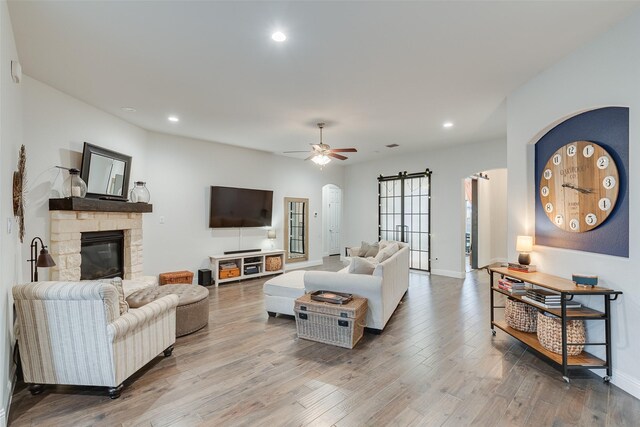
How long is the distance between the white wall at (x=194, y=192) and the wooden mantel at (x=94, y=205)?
24.0 inches

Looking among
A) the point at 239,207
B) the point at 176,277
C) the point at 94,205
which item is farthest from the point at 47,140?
the point at 239,207

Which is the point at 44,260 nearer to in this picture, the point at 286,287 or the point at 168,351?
the point at 168,351

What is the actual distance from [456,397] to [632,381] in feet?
4.61

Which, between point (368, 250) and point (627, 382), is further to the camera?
point (368, 250)

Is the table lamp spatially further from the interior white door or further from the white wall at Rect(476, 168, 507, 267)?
the interior white door

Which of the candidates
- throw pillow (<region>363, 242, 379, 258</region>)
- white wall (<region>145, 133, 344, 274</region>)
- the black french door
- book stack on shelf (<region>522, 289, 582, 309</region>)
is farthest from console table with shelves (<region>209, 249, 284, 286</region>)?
book stack on shelf (<region>522, 289, 582, 309</region>)

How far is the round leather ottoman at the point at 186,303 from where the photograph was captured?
3.45 m

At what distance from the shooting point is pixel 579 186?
2.83 m

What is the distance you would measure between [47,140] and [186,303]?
8.25ft

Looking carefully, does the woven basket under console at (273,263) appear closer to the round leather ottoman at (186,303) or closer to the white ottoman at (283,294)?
the white ottoman at (283,294)

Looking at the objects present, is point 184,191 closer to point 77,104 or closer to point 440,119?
point 77,104

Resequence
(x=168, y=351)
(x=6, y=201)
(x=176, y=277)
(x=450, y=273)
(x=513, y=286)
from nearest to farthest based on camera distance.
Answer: (x=6, y=201), (x=168, y=351), (x=513, y=286), (x=176, y=277), (x=450, y=273)

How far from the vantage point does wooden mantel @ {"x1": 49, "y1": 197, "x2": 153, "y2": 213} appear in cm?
353

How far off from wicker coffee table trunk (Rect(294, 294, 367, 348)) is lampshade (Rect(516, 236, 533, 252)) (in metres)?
1.81
